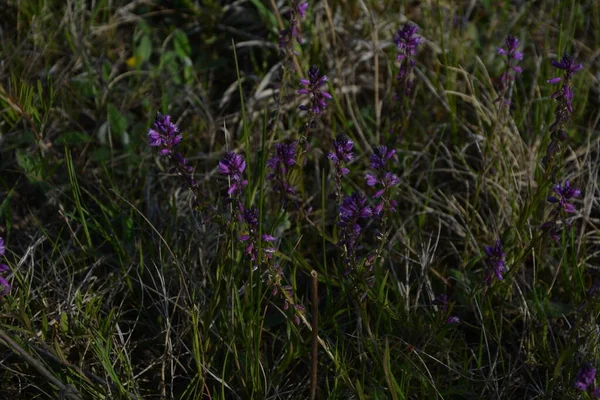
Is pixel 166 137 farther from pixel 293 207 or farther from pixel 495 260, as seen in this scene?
pixel 495 260

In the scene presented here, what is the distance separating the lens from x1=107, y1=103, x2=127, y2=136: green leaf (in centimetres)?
306

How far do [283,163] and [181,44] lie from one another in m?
1.58

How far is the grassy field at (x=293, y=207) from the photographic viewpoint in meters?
2.12

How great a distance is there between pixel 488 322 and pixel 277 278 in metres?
0.75

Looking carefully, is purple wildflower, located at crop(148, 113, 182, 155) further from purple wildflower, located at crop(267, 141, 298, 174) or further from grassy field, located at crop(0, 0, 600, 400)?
purple wildflower, located at crop(267, 141, 298, 174)

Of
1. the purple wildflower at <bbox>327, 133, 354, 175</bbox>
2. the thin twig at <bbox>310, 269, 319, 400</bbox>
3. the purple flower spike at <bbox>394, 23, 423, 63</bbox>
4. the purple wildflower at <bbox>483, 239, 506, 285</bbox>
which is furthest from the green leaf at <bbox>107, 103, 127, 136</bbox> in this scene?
the purple wildflower at <bbox>483, 239, 506, 285</bbox>

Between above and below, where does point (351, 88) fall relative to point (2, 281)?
below

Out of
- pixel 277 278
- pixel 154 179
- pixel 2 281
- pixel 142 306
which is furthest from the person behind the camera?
pixel 154 179

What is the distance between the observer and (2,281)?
6.12ft

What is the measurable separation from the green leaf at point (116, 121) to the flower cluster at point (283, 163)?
3.27ft

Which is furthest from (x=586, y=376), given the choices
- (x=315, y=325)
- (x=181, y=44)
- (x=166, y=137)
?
(x=181, y=44)

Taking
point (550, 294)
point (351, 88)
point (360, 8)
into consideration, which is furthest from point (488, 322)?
point (360, 8)

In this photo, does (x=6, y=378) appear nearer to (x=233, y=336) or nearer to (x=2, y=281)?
(x=2, y=281)

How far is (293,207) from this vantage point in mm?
2732
